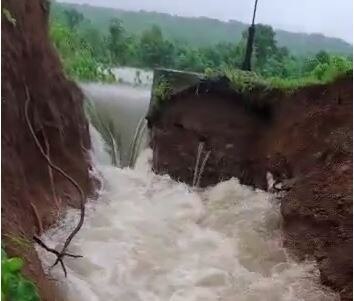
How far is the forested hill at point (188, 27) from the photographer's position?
358cm

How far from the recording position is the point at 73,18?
3930mm

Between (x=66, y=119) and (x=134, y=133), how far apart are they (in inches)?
47.0

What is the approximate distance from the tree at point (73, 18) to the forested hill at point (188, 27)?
0.03 m

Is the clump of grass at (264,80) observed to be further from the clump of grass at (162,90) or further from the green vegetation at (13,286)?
the green vegetation at (13,286)

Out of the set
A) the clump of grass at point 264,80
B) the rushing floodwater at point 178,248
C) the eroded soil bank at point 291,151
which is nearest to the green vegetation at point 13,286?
the rushing floodwater at point 178,248

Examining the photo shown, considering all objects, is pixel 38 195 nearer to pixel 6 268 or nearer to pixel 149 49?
pixel 6 268

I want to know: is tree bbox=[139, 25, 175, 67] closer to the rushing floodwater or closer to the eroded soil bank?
the eroded soil bank

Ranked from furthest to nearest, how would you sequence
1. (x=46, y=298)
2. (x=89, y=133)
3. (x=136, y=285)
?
(x=89, y=133)
(x=136, y=285)
(x=46, y=298)

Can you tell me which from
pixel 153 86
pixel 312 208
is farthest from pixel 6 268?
pixel 153 86

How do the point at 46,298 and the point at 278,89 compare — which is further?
the point at 278,89

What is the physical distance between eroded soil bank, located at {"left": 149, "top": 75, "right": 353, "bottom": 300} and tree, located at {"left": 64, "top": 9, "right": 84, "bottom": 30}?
812mm

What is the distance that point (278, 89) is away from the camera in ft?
13.1

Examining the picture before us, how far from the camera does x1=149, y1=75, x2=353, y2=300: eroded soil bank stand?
264 cm

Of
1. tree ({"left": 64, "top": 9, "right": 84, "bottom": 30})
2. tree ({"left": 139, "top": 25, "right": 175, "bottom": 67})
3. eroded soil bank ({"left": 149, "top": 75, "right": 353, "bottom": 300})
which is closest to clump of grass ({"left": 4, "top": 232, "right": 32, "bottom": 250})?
eroded soil bank ({"left": 149, "top": 75, "right": 353, "bottom": 300})
